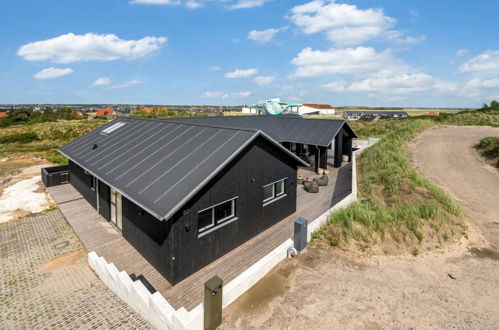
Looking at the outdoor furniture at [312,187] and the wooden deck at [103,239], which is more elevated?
the outdoor furniture at [312,187]

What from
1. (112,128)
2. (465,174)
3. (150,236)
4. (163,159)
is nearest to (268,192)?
(163,159)

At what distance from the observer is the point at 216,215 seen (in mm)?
9180

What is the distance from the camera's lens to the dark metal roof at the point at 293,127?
21.1m

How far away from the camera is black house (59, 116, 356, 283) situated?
26.1 ft

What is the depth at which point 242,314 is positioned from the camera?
6664 mm

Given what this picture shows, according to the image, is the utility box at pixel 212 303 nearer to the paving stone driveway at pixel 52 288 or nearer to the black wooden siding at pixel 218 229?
the paving stone driveway at pixel 52 288

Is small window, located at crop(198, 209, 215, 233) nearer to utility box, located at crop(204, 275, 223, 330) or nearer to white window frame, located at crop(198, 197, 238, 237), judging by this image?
white window frame, located at crop(198, 197, 238, 237)

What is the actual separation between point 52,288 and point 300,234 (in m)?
8.10

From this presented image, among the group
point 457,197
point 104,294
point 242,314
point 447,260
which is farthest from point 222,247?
point 457,197

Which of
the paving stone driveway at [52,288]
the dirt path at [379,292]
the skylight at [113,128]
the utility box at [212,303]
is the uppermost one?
the skylight at [113,128]

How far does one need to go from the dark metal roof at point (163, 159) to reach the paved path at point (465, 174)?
8867 mm

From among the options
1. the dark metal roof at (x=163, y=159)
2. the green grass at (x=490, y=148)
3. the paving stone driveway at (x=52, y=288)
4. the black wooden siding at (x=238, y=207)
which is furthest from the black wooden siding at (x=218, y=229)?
the green grass at (x=490, y=148)

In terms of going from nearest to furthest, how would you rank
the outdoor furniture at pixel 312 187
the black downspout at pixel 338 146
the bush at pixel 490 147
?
the outdoor furniture at pixel 312 187
the bush at pixel 490 147
the black downspout at pixel 338 146

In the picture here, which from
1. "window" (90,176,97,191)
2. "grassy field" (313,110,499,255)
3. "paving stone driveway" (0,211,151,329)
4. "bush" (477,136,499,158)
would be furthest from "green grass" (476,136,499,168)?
"window" (90,176,97,191)
